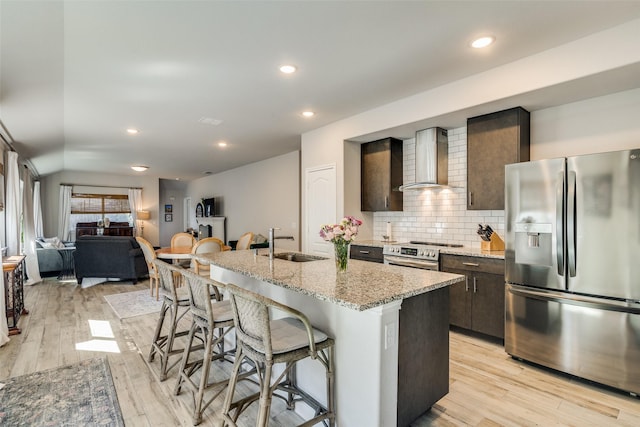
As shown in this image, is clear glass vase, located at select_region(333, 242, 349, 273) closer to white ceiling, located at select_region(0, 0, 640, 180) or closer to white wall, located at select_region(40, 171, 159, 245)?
white ceiling, located at select_region(0, 0, 640, 180)

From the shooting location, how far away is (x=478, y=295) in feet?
11.0

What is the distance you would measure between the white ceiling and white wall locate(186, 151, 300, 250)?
261 cm

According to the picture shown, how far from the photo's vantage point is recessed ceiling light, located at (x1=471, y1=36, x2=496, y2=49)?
2.44 m

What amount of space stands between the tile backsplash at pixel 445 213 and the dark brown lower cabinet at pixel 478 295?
0.64 meters

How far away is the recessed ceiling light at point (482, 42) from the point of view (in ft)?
8.00

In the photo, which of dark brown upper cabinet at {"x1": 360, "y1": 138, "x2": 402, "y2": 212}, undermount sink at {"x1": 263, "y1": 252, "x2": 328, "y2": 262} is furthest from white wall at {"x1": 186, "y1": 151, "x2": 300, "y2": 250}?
undermount sink at {"x1": 263, "y1": 252, "x2": 328, "y2": 262}

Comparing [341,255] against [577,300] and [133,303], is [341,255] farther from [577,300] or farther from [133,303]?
[133,303]

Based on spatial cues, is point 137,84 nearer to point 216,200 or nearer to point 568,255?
point 568,255

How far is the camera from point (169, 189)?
41.7ft

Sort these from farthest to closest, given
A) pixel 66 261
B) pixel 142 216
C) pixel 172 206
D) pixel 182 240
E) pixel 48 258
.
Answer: pixel 172 206
pixel 142 216
pixel 66 261
pixel 48 258
pixel 182 240

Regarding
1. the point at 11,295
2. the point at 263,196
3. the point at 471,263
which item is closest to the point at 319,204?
the point at 471,263

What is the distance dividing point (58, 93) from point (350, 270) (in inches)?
140

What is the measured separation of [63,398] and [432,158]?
4.22m

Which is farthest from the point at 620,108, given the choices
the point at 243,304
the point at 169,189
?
the point at 169,189
